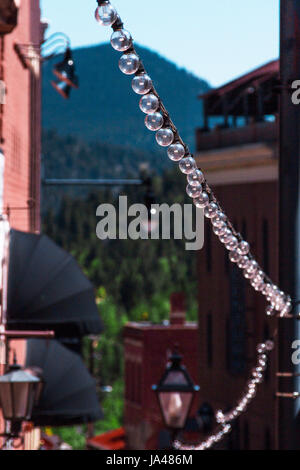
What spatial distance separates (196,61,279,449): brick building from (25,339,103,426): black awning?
2443 cm

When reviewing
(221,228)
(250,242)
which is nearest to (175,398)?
(221,228)

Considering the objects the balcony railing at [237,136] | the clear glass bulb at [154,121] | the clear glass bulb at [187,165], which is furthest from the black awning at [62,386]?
the balcony railing at [237,136]

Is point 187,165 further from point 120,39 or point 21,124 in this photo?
point 21,124

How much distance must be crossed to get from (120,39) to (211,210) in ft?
6.69

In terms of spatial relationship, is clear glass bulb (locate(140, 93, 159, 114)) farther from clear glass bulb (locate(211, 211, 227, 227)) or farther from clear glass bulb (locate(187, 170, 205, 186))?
clear glass bulb (locate(211, 211, 227, 227))

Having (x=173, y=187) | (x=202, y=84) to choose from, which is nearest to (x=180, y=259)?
(x=173, y=187)

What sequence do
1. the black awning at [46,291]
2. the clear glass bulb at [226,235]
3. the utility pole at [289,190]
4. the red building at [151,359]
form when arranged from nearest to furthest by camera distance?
the clear glass bulb at [226,235]
the utility pole at [289,190]
the black awning at [46,291]
the red building at [151,359]

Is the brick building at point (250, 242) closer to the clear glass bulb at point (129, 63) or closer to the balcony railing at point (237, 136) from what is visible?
the balcony railing at point (237, 136)

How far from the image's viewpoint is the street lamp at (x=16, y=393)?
12.1 metres

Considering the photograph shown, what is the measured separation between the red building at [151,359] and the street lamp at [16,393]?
4434 centimetres

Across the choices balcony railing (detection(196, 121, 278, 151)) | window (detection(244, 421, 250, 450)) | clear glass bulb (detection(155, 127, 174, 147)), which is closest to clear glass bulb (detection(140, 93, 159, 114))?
clear glass bulb (detection(155, 127, 174, 147))

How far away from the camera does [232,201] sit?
47.7 m

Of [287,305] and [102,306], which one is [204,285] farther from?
[102,306]

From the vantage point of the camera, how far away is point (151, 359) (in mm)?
58875
